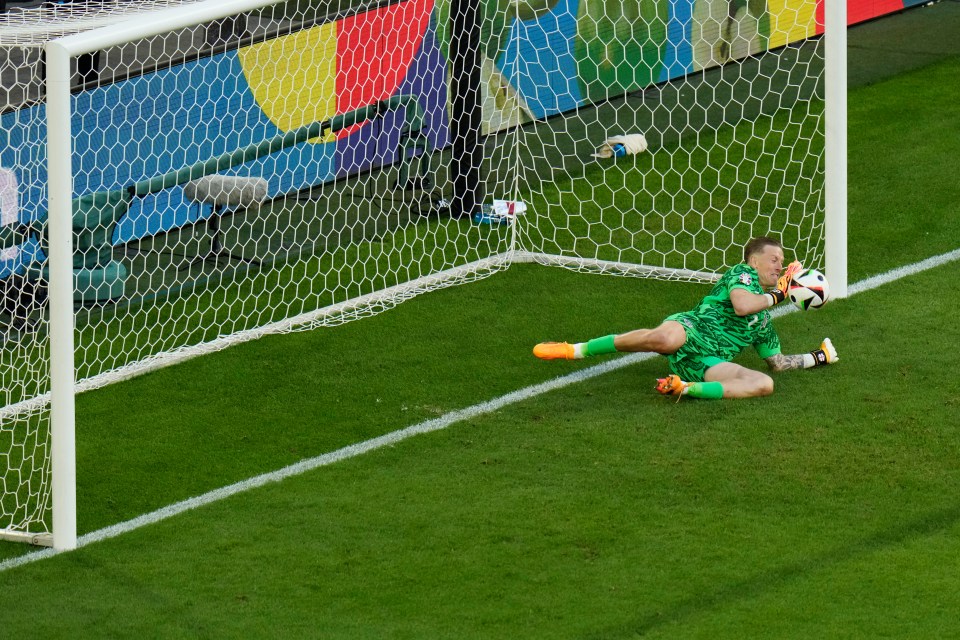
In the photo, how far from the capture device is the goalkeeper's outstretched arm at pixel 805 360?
24.7 feet

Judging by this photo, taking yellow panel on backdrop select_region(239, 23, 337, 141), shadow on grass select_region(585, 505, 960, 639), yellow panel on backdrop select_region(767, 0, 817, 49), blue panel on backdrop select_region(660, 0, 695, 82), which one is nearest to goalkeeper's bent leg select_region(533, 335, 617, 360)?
shadow on grass select_region(585, 505, 960, 639)

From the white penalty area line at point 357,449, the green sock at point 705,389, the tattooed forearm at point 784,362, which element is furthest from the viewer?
the tattooed forearm at point 784,362

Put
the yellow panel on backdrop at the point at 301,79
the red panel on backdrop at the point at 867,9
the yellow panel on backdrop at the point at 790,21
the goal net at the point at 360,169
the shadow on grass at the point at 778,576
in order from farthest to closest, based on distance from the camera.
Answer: the red panel on backdrop at the point at 867,9, the yellow panel on backdrop at the point at 790,21, the yellow panel on backdrop at the point at 301,79, the goal net at the point at 360,169, the shadow on grass at the point at 778,576

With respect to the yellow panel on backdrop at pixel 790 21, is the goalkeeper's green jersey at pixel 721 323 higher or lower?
lower

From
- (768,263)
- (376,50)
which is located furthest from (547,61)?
(768,263)

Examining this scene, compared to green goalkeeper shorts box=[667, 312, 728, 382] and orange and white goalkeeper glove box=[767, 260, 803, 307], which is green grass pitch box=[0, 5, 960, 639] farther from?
orange and white goalkeeper glove box=[767, 260, 803, 307]

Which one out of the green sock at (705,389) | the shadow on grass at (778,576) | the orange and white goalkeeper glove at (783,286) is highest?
the orange and white goalkeeper glove at (783,286)

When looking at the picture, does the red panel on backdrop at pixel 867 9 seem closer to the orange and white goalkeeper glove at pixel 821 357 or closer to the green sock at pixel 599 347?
the orange and white goalkeeper glove at pixel 821 357

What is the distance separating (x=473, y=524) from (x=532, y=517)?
0.22 m

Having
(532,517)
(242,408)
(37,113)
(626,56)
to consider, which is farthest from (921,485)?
(626,56)

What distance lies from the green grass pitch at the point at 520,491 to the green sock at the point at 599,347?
0.60 ft

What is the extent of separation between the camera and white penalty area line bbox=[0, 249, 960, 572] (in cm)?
621

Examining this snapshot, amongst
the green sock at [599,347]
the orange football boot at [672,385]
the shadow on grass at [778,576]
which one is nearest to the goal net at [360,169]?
the green sock at [599,347]

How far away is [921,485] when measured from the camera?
629 centimetres
